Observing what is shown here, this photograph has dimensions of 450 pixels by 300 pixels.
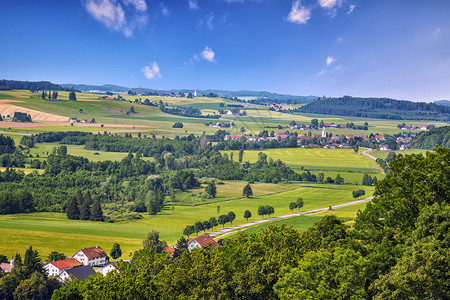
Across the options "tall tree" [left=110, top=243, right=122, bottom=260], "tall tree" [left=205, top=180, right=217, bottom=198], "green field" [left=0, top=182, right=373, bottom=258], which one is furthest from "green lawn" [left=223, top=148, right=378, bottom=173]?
"tall tree" [left=110, top=243, right=122, bottom=260]

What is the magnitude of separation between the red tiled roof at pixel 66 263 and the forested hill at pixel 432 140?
134 meters

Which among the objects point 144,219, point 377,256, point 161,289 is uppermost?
point 377,256

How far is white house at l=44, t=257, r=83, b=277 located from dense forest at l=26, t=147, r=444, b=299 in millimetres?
30045

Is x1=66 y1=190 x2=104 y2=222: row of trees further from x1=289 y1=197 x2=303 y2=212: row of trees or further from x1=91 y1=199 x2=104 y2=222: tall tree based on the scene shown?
x1=289 y1=197 x2=303 y2=212: row of trees

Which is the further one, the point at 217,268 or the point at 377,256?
the point at 217,268

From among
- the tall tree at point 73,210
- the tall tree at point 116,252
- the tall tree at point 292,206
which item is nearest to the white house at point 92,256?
the tall tree at point 116,252

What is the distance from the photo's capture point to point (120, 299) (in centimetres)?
2147

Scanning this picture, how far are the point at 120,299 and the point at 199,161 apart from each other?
391 feet

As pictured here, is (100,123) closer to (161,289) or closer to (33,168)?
(33,168)

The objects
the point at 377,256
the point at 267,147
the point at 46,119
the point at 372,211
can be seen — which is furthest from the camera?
the point at 46,119

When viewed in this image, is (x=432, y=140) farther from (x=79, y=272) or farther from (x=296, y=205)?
(x=79, y=272)

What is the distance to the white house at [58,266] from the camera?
53191 millimetres

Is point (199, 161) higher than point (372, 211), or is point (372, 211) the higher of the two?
point (372, 211)

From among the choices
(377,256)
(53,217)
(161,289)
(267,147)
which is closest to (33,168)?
(53,217)
